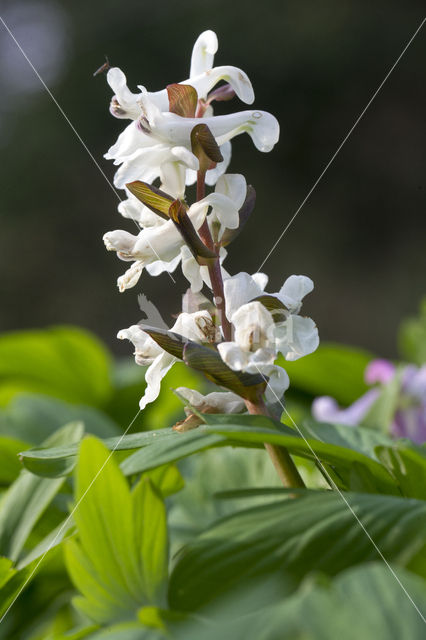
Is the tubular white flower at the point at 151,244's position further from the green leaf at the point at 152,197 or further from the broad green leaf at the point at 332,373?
the broad green leaf at the point at 332,373

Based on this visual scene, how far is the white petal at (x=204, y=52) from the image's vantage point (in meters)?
0.43

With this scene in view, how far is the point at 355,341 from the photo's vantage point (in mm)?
3725

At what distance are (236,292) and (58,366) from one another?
74 cm

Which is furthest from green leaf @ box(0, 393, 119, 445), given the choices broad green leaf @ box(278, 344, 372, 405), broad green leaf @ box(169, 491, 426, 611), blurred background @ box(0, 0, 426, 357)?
blurred background @ box(0, 0, 426, 357)

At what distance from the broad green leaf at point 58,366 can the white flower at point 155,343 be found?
63cm

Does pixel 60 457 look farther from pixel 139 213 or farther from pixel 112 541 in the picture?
pixel 139 213

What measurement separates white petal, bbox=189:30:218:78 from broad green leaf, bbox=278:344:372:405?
22.4 inches

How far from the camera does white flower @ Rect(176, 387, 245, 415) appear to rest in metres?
0.39

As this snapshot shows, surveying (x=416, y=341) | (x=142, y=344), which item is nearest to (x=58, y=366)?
(x=416, y=341)

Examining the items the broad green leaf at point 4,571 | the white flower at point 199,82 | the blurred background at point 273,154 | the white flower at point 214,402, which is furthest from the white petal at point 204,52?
the blurred background at point 273,154

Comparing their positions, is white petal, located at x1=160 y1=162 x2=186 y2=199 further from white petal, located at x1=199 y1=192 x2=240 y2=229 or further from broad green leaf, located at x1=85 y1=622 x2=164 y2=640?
broad green leaf, located at x1=85 y1=622 x2=164 y2=640

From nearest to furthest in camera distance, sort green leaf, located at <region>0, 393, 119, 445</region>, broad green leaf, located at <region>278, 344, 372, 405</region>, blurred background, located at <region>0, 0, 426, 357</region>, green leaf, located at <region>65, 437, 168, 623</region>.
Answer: green leaf, located at <region>65, 437, 168, 623</region>
green leaf, located at <region>0, 393, 119, 445</region>
broad green leaf, located at <region>278, 344, 372, 405</region>
blurred background, located at <region>0, 0, 426, 357</region>

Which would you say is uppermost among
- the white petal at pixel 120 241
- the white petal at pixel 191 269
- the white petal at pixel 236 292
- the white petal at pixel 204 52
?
the white petal at pixel 204 52

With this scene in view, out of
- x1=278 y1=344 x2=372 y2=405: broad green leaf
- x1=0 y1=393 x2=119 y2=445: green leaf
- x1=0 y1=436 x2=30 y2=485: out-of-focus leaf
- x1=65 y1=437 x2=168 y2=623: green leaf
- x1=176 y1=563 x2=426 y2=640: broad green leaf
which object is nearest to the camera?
x1=176 y1=563 x2=426 y2=640: broad green leaf
